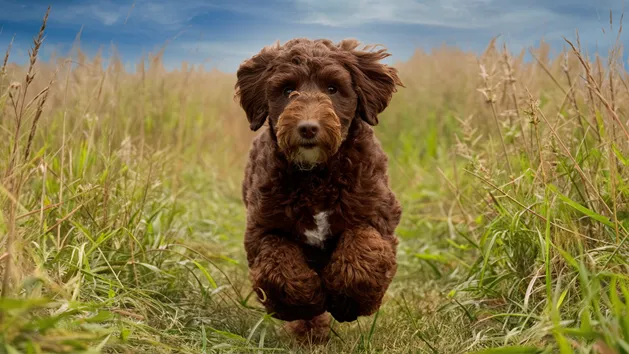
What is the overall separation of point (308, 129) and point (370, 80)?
2.92ft

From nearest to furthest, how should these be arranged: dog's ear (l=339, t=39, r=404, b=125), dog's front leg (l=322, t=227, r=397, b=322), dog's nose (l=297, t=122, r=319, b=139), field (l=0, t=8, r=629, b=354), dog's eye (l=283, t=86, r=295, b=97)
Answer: field (l=0, t=8, r=629, b=354) → dog's nose (l=297, t=122, r=319, b=139) → dog's front leg (l=322, t=227, r=397, b=322) → dog's eye (l=283, t=86, r=295, b=97) → dog's ear (l=339, t=39, r=404, b=125)

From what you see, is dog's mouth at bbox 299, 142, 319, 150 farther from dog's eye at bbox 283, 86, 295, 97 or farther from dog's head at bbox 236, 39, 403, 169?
dog's eye at bbox 283, 86, 295, 97

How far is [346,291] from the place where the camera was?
4.20 meters

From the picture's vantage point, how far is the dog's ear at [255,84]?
457 cm

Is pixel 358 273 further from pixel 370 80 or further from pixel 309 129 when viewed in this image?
pixel 370 80

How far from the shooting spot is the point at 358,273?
4141 mm

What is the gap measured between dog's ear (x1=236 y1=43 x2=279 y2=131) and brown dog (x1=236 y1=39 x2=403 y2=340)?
0.01 metres

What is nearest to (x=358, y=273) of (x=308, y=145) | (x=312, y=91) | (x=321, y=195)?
(x=321, y=195)

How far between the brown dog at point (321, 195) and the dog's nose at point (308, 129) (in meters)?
0.10

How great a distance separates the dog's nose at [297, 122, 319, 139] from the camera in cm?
389

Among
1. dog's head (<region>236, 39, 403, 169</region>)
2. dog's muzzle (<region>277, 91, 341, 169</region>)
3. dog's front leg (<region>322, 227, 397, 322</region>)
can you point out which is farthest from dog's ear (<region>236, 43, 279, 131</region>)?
dog's front leg (<region>322, 227, 397, 322</region>)

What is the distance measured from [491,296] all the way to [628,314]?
1809mm

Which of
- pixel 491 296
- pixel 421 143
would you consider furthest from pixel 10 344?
pixel 421 143

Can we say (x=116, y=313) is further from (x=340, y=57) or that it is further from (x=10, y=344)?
(x=340, y=57)
